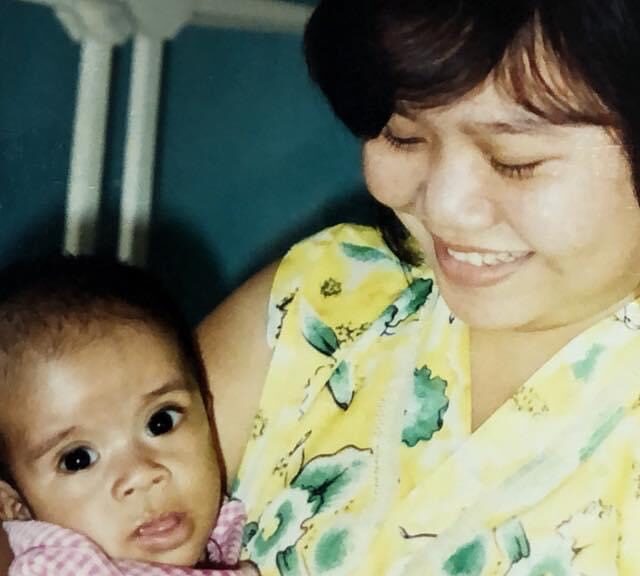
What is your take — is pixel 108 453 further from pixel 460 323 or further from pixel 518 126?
pixel 518 126

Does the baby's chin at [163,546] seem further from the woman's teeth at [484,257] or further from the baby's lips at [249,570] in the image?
the woman's teeth at [484,257]

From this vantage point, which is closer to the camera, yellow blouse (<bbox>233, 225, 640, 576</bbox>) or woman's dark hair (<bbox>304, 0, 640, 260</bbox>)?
woman's dark hair (<bbox>304, 0, 640, 260</bbox>)

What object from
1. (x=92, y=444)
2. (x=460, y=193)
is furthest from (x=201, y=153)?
(x=460, y=193)

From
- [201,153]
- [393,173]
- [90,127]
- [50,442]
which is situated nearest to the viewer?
[393,173]

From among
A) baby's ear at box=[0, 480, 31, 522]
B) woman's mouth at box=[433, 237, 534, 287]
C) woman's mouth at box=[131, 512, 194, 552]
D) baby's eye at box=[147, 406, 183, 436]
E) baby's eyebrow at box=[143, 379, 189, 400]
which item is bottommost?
woman's mouth at box=[131, 512, 194, 552]

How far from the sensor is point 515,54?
0.55 metres

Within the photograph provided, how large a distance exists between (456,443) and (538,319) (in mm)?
98

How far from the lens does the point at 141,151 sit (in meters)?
1.01

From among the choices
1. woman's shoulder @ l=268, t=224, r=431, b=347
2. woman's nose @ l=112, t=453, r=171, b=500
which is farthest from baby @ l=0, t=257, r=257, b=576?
woman's shoulder @ l=268, t=224, r=431, b=347

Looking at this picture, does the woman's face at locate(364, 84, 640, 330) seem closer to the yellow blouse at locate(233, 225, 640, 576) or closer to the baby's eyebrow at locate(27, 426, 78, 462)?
the yellow blouse at locate(233, 225, 640, 576)

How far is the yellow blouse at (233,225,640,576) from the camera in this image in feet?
2.10

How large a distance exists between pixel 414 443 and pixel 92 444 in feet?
0.73

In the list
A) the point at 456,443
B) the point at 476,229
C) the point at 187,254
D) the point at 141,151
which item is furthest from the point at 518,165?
the point at 187,254

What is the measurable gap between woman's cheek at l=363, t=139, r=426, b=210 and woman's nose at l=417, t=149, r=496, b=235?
0.08 feet
